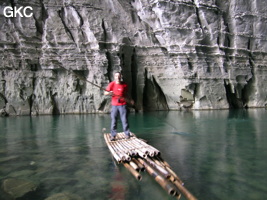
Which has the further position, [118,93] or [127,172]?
[118,93]

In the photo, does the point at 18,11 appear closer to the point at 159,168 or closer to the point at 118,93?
the point at 118,93

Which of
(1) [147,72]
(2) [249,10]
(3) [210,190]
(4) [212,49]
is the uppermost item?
(2) [249,10]

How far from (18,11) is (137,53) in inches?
458

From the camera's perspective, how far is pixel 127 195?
3311 mm

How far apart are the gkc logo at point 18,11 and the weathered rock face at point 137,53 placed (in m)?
0.36

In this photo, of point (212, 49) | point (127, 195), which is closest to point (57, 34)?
point (212, 49)

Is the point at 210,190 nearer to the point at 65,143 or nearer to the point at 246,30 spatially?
the point at 65,143

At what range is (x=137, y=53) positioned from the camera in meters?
24.2

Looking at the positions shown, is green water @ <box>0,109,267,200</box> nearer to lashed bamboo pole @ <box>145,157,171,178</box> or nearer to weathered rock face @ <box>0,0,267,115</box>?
lashed bamboo pole @ <box>145,157,171,178</box>

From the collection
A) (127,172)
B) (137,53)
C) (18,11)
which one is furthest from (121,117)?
(18,11)

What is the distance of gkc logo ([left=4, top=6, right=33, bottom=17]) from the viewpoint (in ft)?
69.9

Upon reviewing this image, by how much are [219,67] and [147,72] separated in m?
7.44

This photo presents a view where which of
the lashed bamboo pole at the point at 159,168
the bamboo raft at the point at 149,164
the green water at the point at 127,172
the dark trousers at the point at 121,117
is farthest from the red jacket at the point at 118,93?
the lashed bamboo pole at the point at 159,168

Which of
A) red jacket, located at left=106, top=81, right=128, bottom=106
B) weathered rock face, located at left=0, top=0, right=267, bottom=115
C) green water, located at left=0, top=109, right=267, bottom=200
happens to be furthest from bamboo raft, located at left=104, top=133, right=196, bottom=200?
weathered rock face, located at left=0, top=0, right=267, bottom=115
